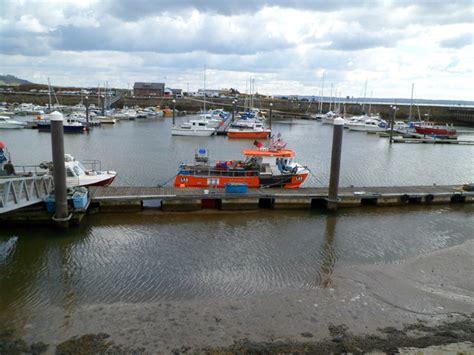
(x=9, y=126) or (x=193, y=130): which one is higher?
(x=193, y=130)

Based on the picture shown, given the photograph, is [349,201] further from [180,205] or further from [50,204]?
[50,204]

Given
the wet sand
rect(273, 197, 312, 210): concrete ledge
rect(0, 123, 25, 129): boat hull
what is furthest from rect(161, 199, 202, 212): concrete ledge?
rect(0, 123, 25, 129): boat hull

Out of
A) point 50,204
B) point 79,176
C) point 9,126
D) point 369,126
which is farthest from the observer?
point 369,126

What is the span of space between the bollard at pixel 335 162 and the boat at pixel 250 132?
41.1m

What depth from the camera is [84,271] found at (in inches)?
531

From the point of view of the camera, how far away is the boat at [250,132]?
61.0m

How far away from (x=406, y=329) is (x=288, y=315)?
3097 mm

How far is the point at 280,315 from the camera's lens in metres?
11.0

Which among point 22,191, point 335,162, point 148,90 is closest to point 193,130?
point 335,162

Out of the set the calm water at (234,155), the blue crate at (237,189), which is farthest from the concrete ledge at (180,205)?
the calm water at (234,155)

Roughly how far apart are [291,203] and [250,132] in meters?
41.1

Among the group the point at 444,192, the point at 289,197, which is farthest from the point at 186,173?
the point at 444,192

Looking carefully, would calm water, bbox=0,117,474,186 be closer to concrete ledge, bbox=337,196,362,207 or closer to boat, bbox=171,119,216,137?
boat, bbox=171,119,216,137

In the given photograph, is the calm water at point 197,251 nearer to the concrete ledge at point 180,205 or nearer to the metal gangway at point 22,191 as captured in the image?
the concrete ledge at point 180,205
